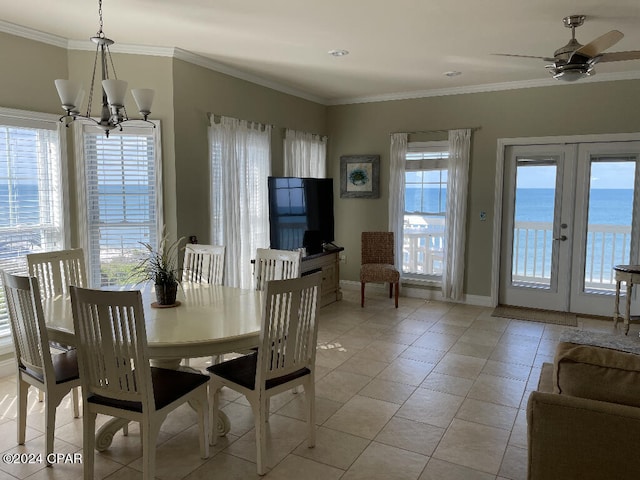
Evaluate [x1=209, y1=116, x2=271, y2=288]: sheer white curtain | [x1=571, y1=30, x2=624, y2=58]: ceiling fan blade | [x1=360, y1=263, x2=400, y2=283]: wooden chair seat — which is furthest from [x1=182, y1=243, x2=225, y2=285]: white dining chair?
[x1=571, y1=30, x2=624, y2=58]: ceiling fan blade

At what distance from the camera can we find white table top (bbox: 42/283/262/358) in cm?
237

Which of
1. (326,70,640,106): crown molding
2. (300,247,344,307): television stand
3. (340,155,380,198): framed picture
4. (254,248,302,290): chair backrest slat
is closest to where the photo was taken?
(254,248,302,290): chair backrest slat

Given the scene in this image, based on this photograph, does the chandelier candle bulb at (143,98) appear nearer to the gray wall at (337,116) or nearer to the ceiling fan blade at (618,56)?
the gray wall at (337,116)

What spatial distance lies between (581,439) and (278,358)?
1468mm

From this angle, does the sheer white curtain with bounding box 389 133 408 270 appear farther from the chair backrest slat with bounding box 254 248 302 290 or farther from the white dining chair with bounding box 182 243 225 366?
the white dining chair with bounding box 182 243 225 366

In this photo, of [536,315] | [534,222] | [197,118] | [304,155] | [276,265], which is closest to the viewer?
[276,265]

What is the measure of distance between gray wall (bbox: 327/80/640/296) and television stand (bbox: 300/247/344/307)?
2.67ft

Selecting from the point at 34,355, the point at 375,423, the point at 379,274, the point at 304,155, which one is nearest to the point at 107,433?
the point at 34,355

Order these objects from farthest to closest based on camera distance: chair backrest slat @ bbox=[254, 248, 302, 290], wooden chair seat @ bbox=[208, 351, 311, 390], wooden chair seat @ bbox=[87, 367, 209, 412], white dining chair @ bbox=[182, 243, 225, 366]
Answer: white dining chair @ bbox=[182, 243, 225, 366]
chair backrest slat @ bbox=[254, 248, 302, 290]
wooden chair seat @ bbox=[208, 351, 311, 390]
wooden chair seat @ bbox=[87, 367, 209, 412]

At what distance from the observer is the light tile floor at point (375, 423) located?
2.58 m

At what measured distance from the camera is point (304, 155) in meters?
6.38

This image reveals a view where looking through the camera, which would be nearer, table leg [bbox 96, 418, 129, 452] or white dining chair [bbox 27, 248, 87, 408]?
table leg [bbox 96, 418, 129, 452]

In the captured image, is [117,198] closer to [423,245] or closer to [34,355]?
[34,355]

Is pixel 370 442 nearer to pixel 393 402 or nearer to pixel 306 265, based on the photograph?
pixel 393 402
